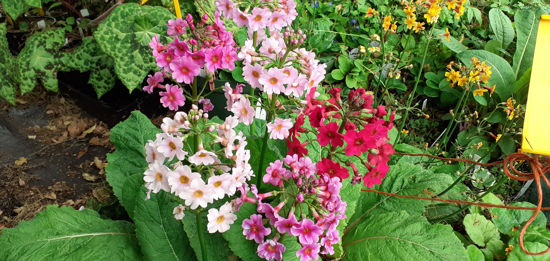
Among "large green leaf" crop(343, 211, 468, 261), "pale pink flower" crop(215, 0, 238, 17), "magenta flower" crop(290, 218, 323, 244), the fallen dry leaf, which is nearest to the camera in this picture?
"magenta flower" crop(290, 218, 323, 244)

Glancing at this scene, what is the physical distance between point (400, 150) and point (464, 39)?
1.68 m

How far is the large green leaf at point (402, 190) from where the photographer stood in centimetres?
213

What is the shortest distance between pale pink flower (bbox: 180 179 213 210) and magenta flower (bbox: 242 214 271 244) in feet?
0.78

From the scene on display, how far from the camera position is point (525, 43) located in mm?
3361

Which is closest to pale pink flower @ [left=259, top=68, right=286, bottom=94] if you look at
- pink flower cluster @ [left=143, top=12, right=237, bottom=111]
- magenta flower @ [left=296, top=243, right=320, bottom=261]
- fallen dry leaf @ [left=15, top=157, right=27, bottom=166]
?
pink flower cluster @ [left=143, top=12, right=237, bottom=111]

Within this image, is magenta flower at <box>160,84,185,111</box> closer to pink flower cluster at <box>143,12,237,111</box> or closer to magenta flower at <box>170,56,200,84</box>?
pink flower cluster at <box>143,12,237,111</box>

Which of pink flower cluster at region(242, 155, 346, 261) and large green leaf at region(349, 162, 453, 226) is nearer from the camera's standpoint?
pink flower cluster at region(242, 155, 346, 261)

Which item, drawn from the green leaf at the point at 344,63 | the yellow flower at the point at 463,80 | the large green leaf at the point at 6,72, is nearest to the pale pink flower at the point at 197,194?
the yellow flower at the point at 463,80

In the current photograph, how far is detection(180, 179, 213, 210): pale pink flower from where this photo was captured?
114 cm

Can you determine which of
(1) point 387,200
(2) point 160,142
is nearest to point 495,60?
(1) point 387,200

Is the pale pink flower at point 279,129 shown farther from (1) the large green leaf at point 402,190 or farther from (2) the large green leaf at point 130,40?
(2) the large green leaf at point 130,40

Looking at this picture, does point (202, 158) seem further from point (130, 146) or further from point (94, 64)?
point (94, 64)

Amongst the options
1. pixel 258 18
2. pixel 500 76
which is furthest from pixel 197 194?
pixel 500 76

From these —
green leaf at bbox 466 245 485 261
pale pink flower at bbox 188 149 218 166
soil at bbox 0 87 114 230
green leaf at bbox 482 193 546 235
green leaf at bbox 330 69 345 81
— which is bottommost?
soil at bbox 0 87 114 230
